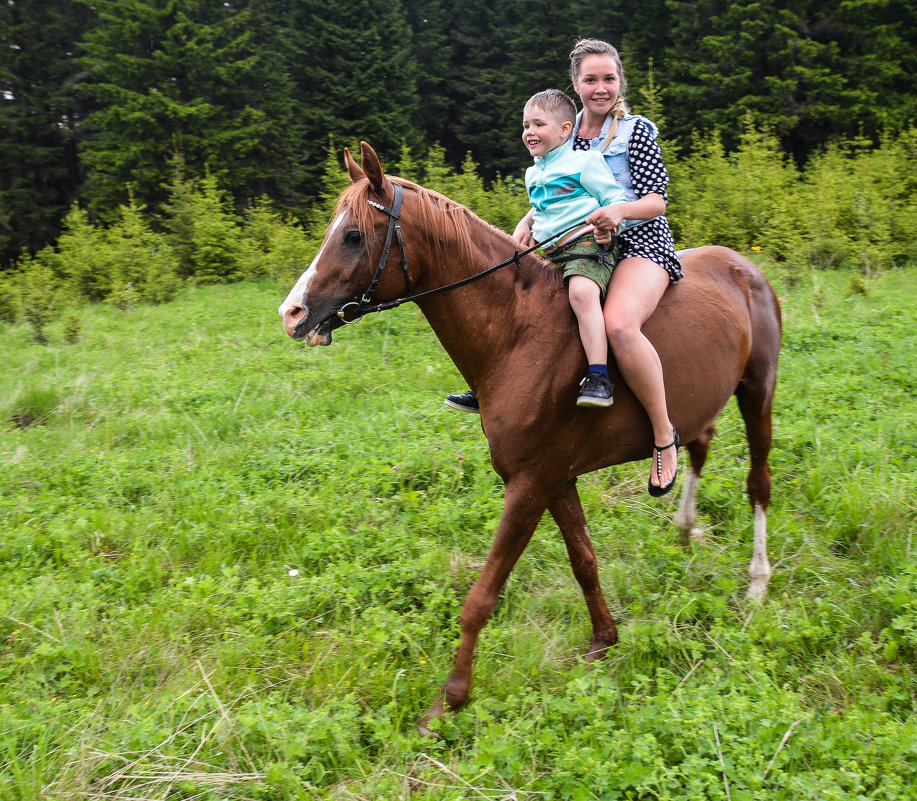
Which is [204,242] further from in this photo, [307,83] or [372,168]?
[307,83]

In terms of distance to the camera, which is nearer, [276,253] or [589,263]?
[589,263]

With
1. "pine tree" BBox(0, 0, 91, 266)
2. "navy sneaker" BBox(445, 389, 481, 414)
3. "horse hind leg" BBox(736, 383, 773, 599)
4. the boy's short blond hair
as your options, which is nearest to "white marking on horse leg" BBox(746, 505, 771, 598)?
"horse hind leg" BBox(736, 383, 773, 599)

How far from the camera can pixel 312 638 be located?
142 inches

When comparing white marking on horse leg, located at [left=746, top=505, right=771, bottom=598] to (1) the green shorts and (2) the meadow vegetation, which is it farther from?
(1) the green shorts

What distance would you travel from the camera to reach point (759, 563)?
4039 mm

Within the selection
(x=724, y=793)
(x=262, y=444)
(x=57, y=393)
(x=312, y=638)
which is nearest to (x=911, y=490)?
(x=724, y=793)

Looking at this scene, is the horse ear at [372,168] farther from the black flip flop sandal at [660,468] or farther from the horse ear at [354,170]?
the black flip flop sandal at [660,468]

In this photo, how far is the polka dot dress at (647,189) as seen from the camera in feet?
10.8

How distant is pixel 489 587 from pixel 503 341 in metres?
1.16

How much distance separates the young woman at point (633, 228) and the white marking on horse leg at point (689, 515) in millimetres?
1354

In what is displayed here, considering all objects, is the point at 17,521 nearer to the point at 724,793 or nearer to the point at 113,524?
the point at 113,524

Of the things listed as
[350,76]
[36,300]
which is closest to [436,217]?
[36,300]

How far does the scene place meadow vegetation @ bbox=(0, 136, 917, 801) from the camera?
8.93ft

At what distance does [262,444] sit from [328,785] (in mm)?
3409
